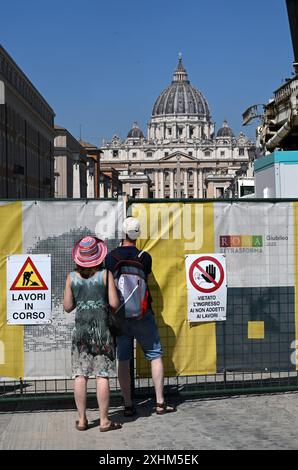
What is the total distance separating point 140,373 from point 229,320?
90 cm

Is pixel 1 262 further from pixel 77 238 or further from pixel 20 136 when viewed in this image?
pixel 20 136

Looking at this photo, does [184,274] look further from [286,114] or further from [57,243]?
[286,114]

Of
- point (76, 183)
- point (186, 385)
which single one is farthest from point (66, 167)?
point (186, 385)

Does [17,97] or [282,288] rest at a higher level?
[17,97]

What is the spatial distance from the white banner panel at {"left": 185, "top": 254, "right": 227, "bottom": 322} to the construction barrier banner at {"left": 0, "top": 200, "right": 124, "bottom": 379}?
2.38 feet

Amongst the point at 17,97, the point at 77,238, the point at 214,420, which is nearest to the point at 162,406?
the point at 214,420

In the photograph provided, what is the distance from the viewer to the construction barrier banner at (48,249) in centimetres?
770

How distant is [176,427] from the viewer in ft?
22.4

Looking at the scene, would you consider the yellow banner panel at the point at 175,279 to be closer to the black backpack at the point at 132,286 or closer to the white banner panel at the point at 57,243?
the white banner panel at the point at 57,243

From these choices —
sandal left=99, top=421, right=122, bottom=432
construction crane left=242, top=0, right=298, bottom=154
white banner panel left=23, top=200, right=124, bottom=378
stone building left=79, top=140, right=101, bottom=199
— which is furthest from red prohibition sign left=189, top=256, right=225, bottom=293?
stone building left=79, top=140, right=101, bottom=199

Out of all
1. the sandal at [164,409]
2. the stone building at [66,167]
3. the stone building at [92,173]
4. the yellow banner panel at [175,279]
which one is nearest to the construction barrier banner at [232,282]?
the yellow banner panel at [175,279]

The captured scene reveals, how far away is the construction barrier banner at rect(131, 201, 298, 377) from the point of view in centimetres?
789

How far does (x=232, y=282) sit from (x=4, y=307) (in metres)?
1.99
